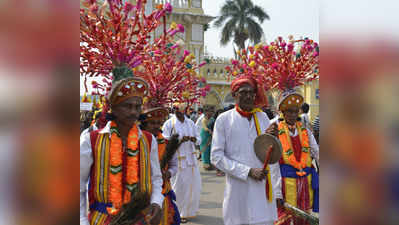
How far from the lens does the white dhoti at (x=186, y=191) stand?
735 cm

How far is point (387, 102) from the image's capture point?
657mm

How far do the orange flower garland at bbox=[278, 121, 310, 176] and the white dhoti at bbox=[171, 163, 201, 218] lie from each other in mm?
3121

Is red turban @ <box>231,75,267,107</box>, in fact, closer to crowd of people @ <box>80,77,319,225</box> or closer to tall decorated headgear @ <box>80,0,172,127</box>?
crowd of people @ <box>80,77,319,225</box>

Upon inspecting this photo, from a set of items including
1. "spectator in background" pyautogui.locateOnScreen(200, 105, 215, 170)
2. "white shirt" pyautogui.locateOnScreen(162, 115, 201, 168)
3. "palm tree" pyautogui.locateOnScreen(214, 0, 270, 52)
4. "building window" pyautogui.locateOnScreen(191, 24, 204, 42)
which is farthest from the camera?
"palm tree" pyautogui.locateOnScreen(214, 0, 270, 52)

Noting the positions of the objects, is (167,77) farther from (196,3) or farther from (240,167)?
(196,3)

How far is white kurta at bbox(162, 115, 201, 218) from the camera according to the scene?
290 inches

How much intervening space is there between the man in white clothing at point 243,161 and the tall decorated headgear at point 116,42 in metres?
1.22

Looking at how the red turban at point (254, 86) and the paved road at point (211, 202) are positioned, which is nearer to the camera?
the red turban at point (254, 86)

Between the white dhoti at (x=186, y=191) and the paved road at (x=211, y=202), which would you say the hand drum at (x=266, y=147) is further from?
the white dhoti at (x=186, y=191)

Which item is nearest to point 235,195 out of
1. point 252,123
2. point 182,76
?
point 252,123

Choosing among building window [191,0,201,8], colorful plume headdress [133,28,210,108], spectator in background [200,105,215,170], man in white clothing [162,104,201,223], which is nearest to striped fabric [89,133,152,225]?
colorful plume headdress [133,28,210,108]

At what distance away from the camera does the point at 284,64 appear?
575 centimetres

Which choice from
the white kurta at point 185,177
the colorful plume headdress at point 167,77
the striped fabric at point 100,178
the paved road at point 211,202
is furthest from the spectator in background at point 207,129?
the striped fabric at point 100,178

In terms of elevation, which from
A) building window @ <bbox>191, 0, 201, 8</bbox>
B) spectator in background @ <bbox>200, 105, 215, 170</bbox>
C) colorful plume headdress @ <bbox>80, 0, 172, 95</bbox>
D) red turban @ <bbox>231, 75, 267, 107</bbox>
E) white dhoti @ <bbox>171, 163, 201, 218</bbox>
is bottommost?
white dhoti @ <bbox>171, 163, 201, 218</bbox>
